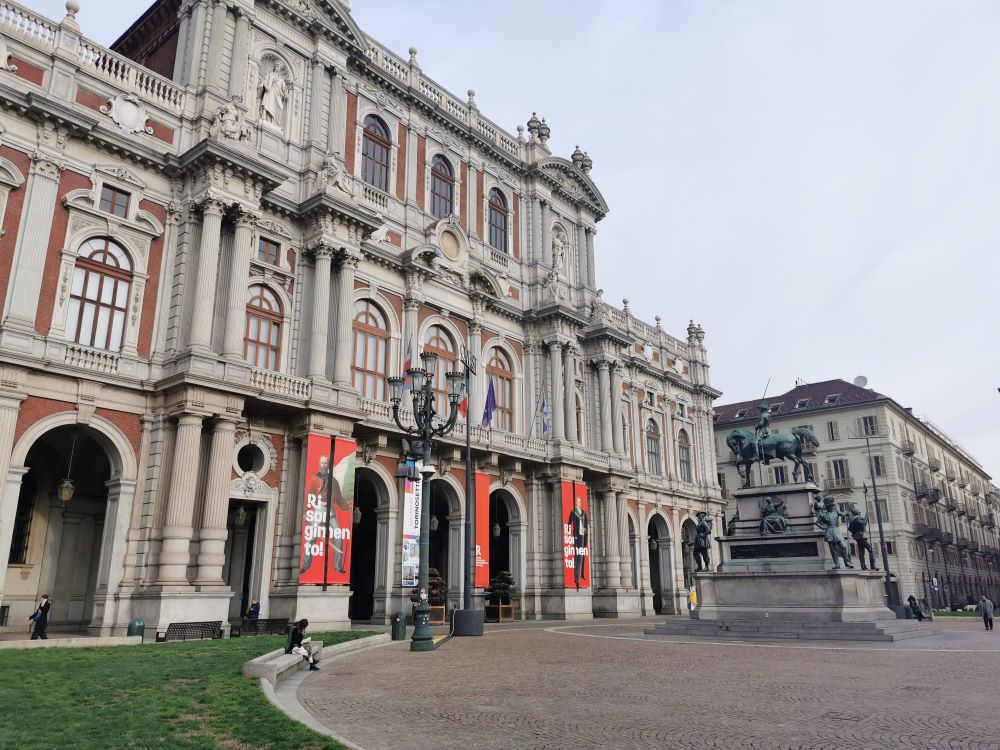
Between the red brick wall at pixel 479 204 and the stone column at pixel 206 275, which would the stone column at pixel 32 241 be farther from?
the red brick wall at pixel 479 204

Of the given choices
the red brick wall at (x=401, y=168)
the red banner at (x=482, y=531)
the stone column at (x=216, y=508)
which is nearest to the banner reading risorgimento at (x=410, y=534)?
the red banner at (x=482, y=531)

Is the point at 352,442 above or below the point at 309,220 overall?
below

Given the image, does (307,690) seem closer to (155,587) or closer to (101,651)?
(101,651)

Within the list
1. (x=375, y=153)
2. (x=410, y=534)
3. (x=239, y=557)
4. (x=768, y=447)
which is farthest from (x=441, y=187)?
(x=768, y=447)

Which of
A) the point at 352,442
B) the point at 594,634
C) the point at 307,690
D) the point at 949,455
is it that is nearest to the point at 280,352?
the point at 352,442

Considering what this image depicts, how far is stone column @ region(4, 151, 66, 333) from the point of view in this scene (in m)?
21.7

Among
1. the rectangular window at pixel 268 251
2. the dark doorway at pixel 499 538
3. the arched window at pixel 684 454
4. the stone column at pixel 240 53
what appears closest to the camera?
the rectangular window at pixel 268 251

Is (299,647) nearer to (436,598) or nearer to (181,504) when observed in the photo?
(181,504)

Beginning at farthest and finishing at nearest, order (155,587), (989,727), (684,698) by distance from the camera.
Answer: (155,587), (684,698), (989,727)

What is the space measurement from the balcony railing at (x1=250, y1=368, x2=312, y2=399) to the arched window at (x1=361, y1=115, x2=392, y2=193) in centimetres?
1105

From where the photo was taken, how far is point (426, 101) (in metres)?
36.4

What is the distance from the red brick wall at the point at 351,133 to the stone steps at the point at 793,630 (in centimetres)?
2204

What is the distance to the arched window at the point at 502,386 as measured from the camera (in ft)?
123

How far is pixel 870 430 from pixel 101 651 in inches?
2455
